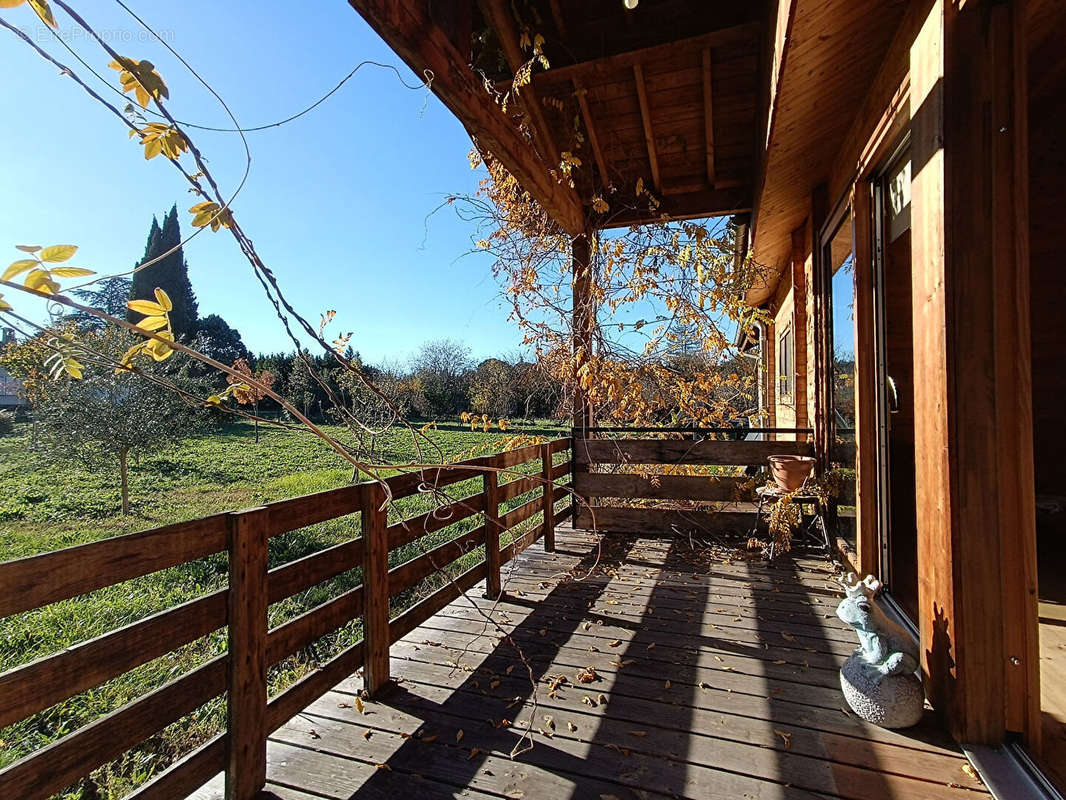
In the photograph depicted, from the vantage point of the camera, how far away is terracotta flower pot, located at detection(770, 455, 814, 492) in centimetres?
354

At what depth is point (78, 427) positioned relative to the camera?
8.27 meters

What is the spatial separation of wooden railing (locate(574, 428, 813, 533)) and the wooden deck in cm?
128

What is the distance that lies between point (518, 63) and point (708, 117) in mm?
1425

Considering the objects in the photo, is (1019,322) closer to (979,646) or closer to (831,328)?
(979,646)

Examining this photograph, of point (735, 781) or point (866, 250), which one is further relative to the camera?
point (866, 250)

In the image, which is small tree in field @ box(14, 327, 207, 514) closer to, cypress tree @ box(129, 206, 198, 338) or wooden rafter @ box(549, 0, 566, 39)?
wooden rafter @ box(549, 0, 566, 39)

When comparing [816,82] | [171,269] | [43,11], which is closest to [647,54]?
[816,82]

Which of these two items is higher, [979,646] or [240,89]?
[240,89]

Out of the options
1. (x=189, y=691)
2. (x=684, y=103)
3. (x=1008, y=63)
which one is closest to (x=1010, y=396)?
(x=1008, y=63)

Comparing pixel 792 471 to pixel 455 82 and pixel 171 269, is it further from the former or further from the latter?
pixel 171 269

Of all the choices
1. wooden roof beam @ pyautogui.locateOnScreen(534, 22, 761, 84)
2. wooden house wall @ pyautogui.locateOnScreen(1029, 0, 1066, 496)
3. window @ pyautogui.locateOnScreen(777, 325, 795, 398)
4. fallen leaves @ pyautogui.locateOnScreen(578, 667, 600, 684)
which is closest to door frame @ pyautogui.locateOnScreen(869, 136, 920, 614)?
wooden roof beam @ pyautogui.locateOnScreen(534, 22, 761, 84)

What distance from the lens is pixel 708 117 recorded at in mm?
3602

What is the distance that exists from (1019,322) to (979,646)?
0.98 m

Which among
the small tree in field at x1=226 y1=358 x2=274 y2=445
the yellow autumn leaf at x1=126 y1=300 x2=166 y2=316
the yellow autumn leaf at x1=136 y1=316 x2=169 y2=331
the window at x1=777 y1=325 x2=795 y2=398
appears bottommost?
the small tree in field at x1=226 y1=358 x2=274 y2=445
